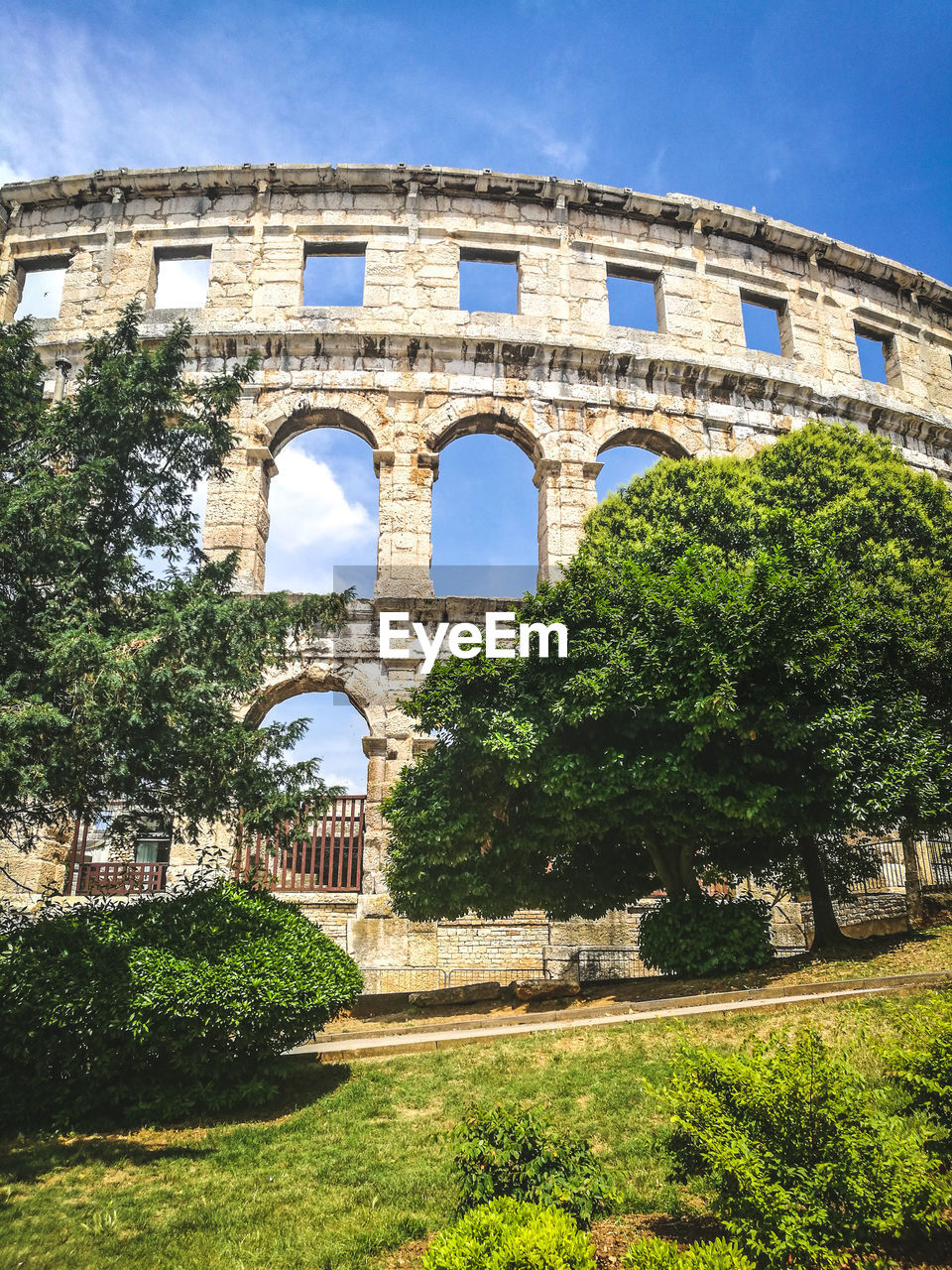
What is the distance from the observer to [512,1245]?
317 centimetres

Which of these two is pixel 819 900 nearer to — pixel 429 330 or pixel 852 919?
pixel 852 919

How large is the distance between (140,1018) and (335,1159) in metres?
1.85

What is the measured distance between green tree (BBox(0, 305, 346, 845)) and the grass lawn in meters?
2.53

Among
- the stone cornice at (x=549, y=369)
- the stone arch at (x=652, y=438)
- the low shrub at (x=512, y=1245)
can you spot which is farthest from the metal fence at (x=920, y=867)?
the low shrub at (x=512, y=1245)

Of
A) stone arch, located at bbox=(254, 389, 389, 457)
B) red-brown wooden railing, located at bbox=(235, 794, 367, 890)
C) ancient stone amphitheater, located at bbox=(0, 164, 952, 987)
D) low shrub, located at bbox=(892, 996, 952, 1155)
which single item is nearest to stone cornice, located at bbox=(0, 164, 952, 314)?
ancient stone amphitheater, located at bbox=(0, 164, 952, 987)

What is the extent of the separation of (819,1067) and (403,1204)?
2.52 m

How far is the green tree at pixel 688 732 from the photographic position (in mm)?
9023

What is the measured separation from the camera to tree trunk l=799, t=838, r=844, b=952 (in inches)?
412

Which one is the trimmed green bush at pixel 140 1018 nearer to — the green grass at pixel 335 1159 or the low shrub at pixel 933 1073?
the green grass at pixel 335 1159

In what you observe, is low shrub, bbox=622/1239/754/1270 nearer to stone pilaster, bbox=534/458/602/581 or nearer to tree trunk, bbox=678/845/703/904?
tree trunk, bbox=678/845/703/904

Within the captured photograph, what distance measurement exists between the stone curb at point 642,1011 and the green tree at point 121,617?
247 centimetres

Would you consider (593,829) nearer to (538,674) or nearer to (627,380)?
(538,674)

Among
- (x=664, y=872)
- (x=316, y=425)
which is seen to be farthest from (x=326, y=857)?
(x=316, y=425)

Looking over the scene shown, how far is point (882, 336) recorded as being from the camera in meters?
20.3
